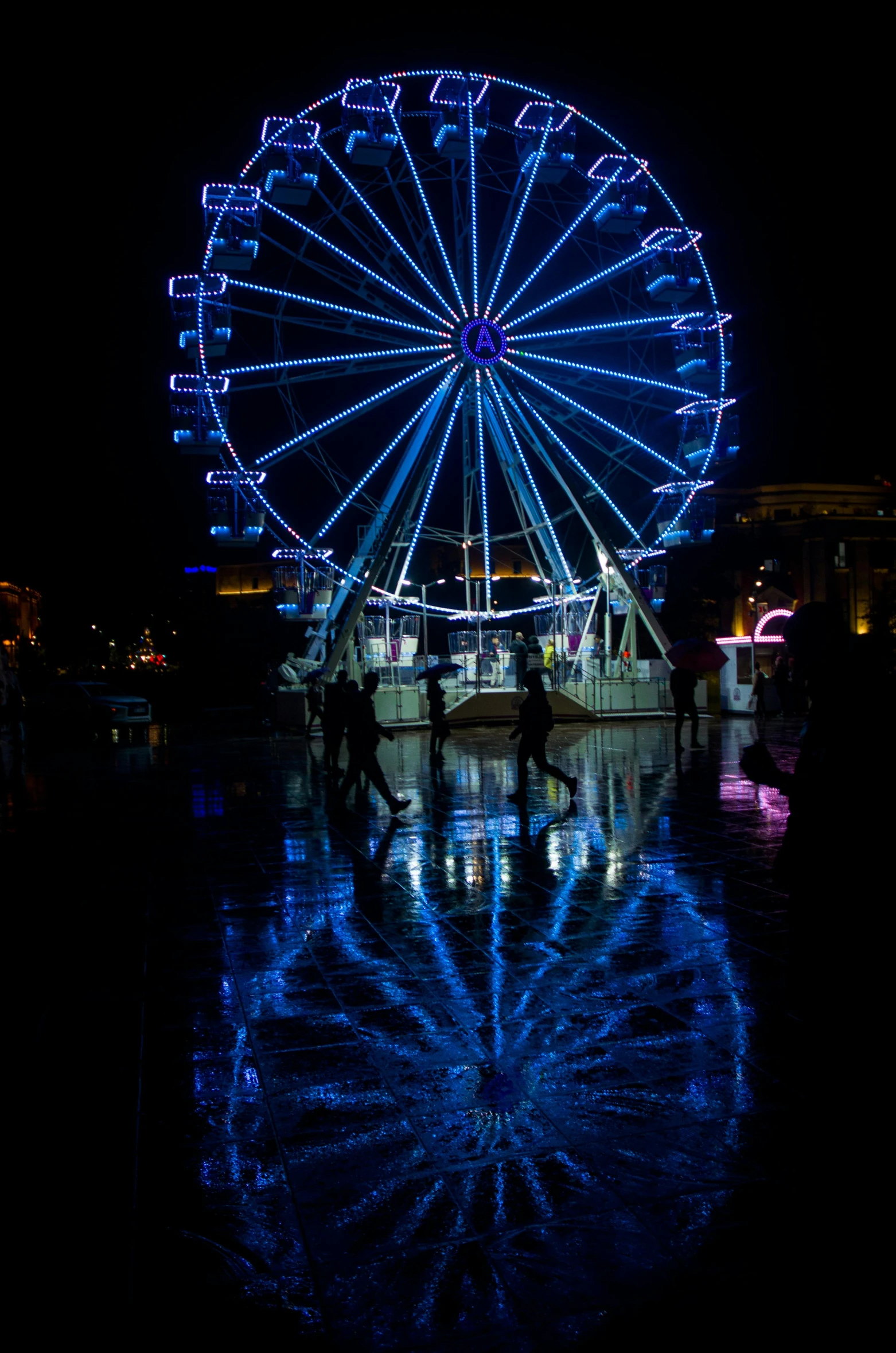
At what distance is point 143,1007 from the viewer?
4832mm

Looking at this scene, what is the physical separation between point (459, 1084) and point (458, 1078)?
6 centimetres

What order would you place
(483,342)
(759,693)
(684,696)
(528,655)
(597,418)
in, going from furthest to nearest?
(528,655), (759,693), (597,418), (483,342), (684,696)

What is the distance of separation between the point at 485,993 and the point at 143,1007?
1570 millimetres

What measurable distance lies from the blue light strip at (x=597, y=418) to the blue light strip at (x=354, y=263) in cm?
228

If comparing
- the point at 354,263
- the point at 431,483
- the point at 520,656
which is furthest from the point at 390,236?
the point at 520,656

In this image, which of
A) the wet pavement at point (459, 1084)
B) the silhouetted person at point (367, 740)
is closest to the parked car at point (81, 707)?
the silhouetted person at point (367, 740)

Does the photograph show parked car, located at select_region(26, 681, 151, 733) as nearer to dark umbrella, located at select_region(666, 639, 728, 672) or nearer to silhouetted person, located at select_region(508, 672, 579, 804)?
dark umbrella, located at select_region(666, 639, 728, 672)

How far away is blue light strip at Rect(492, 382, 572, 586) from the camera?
83.0 ft

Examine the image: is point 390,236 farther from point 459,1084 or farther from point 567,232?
point 459,1084

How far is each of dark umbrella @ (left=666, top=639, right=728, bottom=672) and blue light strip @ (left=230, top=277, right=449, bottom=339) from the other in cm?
1019

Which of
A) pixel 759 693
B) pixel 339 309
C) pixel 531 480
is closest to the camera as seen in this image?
pixel 339 309

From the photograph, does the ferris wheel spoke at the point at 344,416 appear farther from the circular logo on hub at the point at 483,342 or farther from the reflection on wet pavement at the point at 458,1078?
the reflection on wet pavement at the point at 458,1078

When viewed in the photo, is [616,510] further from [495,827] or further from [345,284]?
[495,827]

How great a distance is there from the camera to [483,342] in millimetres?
24031
